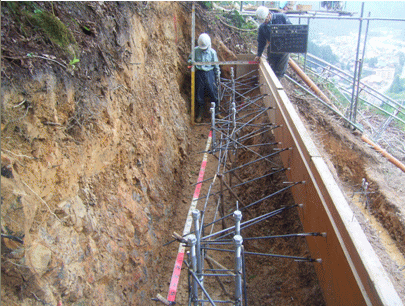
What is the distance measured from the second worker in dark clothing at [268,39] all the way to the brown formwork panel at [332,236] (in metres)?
3.82

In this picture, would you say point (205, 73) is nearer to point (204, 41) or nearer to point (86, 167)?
point (204, 41)

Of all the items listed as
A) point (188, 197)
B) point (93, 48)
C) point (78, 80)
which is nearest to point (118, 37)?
point (93, 48)

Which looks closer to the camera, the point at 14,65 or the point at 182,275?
the point at 14,65

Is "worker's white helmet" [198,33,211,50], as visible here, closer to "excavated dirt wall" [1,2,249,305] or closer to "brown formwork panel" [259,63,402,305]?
"excavated dirt wall" [1,2,249,305]

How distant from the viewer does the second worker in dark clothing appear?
8.24m

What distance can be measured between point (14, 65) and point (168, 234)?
343cm

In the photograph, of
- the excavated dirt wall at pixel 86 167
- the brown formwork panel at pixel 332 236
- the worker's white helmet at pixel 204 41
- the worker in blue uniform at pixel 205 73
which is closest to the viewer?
the brown formwork panel at pixel 332 236

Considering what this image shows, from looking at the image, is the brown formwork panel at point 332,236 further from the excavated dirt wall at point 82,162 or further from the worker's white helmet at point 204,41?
the worker's white helmet at point 204,41

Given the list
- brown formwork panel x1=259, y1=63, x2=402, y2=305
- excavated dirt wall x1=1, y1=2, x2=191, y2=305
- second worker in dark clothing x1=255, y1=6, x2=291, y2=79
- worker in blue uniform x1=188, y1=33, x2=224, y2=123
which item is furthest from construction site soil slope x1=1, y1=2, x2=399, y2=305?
second worker in dark clothing x1=255, y1=6, x2=291, y2=79

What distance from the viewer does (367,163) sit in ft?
23.9

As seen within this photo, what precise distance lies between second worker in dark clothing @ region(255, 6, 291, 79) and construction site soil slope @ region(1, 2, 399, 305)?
11.6 ft

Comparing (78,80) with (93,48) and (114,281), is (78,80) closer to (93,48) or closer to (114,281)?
(93,48)

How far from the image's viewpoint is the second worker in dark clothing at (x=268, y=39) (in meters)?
8.24

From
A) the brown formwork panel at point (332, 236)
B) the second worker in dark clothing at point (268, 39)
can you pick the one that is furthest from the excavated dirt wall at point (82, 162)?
the second worker in dark clothing at point (268, 39)
